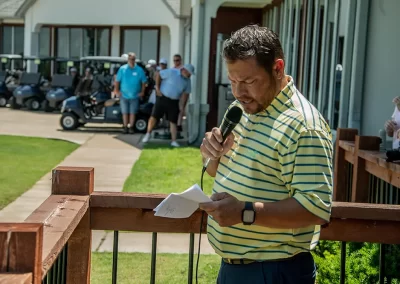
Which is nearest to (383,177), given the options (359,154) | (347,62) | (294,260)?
(359,154)

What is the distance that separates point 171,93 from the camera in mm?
17594

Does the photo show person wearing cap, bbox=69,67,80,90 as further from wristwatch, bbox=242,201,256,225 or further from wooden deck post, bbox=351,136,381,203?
wristwatch, bbox=242,201,256,225

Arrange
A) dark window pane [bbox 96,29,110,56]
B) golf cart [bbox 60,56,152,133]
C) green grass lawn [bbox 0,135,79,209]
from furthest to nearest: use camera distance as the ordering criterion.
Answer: dark window pane [bbox 96,29,110,56] < golf cart [bbox 60,56,152,133] < green grass lawn [bbox 0,135,79,209]

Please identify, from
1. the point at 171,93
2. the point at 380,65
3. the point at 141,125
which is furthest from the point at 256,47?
the point at 141,125

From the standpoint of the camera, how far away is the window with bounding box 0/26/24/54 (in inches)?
1374

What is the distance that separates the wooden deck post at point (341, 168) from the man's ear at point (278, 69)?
5165 millimetres

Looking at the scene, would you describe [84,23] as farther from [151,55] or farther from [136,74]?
[136,74]

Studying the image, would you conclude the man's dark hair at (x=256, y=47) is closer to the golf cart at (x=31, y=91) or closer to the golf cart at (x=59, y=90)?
the golf cart at (x=59, y=90)

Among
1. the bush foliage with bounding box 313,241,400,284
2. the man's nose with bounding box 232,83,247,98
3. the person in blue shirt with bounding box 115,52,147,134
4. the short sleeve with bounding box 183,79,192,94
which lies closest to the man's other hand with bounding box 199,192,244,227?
the man's nose with bounding box 232,83,247,98

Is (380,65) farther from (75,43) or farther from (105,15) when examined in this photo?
(75,43)

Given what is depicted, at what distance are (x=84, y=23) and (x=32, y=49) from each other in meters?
2.36

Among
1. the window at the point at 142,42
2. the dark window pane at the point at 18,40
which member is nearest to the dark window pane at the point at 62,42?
the dark window pane at the point at 18,40

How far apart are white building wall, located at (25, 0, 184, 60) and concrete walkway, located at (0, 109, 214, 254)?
15.9ft

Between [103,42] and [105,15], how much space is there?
2.82 m
